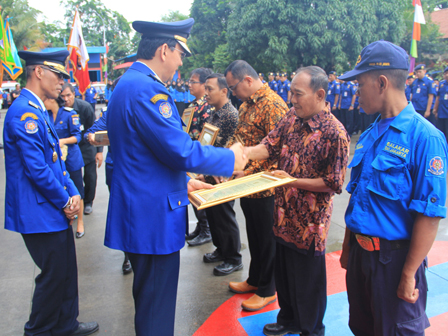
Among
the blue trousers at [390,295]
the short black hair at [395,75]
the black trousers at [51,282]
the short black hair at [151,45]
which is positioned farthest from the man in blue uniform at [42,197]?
the short black hair at [395,75]

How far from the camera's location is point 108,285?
3436 millimetres

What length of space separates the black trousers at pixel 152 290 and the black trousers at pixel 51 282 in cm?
79

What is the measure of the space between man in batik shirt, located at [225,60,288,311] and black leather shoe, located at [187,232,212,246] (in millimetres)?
1359

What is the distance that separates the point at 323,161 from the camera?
7.14 ft

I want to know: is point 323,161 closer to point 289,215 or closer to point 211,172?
point 289,215

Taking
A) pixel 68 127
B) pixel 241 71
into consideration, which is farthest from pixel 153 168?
pixel 68 127

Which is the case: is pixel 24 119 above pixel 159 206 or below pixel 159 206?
above

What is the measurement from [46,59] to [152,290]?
5.92 feet

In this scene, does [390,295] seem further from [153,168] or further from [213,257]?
[213,257]

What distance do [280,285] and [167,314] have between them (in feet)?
2.93

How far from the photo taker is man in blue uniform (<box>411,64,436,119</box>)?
9875mm

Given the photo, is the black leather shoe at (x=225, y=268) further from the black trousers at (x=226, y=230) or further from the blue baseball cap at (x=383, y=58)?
the blue baseball cap at (x=383, y=58)

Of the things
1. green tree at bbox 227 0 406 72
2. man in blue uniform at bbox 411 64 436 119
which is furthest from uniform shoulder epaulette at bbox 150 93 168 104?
green tree at bbox 227 0 406 72

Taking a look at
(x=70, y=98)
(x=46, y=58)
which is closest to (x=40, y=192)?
(x=46, y=58)
